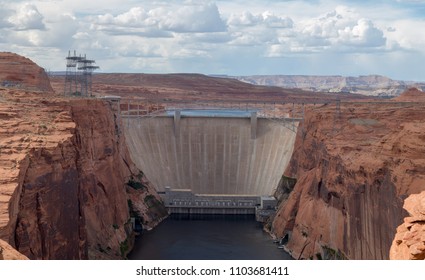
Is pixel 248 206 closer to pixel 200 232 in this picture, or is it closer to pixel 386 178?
pixel 200 232

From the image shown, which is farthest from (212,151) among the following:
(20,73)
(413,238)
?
(413,238)

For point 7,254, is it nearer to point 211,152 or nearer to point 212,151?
point 211,152

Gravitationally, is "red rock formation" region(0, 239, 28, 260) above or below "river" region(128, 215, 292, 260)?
above

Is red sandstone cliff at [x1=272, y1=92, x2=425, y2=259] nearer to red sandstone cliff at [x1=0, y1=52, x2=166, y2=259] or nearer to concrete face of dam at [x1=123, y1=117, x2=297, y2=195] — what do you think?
concrete face of dam at [x1=123, y1=117, x2=297, y2=195]

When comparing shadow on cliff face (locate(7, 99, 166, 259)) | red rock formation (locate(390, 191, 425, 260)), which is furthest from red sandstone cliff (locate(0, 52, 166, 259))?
red rock formation (locate(390, 191, 425, 260))
